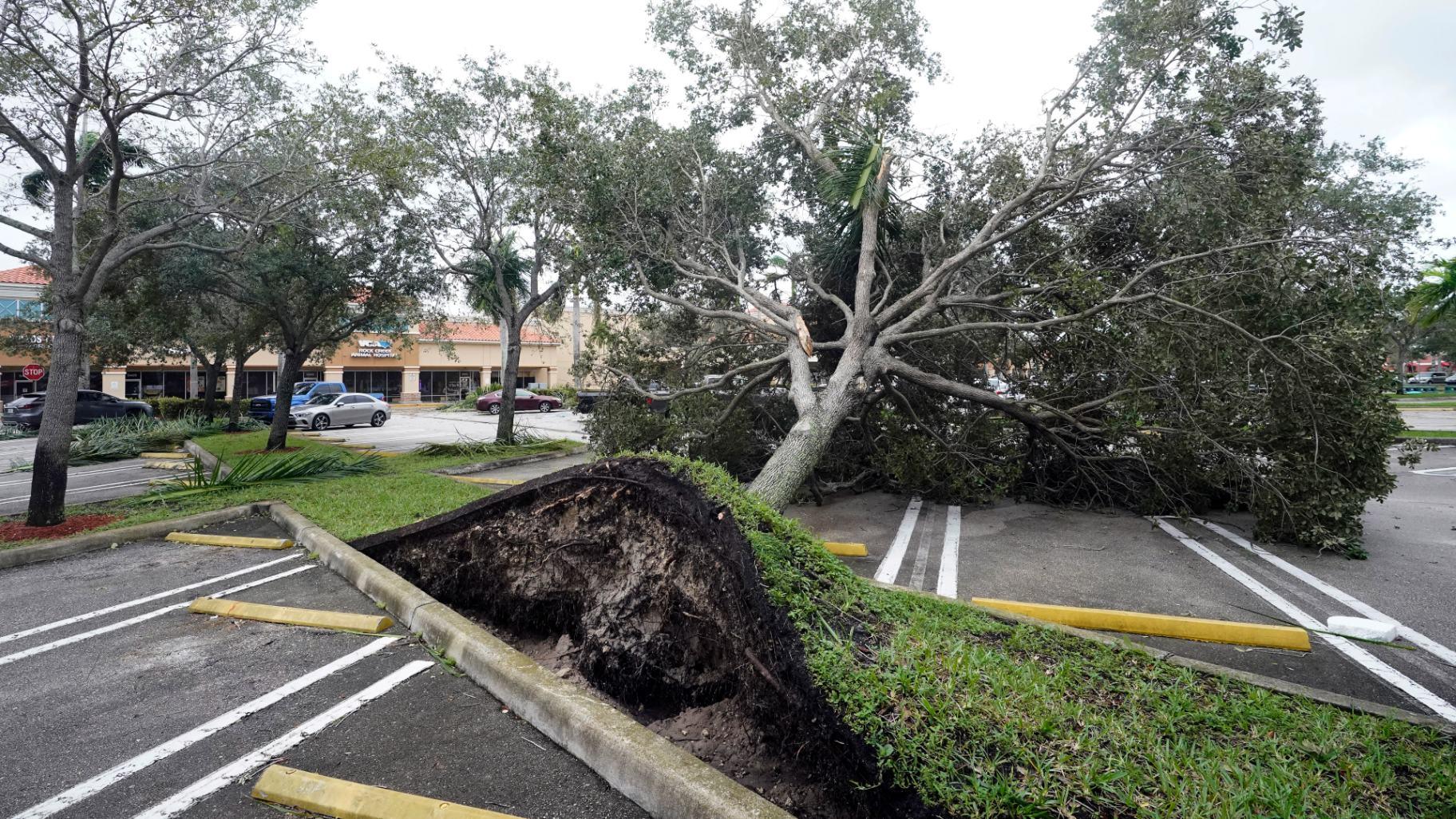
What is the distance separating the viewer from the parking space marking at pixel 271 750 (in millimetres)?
2693

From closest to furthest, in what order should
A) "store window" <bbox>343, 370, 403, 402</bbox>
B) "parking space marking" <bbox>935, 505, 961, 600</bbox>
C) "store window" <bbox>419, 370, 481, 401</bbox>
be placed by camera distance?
"parking space marking" <bbox>935, 505, 961, 600</bbox>
"store window" <bbox>343, 370, 403, 402</bbox>
"store window" <bbox>419, 370, 481, 401</bbox>

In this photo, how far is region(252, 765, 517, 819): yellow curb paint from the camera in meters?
2.54

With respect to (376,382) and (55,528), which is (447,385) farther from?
(55,528)

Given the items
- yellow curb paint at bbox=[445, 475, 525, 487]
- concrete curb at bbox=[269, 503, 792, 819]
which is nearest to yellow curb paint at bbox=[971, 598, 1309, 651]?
concrete curb at bbox=[269, 503, 792, 819]

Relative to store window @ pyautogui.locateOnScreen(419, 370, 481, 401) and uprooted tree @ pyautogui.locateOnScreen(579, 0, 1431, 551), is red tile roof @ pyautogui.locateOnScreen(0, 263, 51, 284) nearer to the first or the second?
store window @ pyautogui.locateOnScreen(419, 370, 481, 401)

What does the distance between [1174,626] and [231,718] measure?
18.1 ft

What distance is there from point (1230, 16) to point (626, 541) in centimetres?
967

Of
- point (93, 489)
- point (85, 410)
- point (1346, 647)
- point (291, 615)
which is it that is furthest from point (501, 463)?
point (85, 410)

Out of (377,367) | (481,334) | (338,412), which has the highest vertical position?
(481,334)

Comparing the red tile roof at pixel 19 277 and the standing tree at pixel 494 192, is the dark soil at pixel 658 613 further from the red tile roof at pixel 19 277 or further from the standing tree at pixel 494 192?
the red tile roof at pixel 19 277

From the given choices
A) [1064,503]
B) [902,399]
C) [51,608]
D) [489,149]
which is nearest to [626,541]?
[51,608]

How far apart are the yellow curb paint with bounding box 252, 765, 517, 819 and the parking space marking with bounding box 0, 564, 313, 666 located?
2.90 m

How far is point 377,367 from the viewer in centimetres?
3909

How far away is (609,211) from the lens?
10.6 meters
